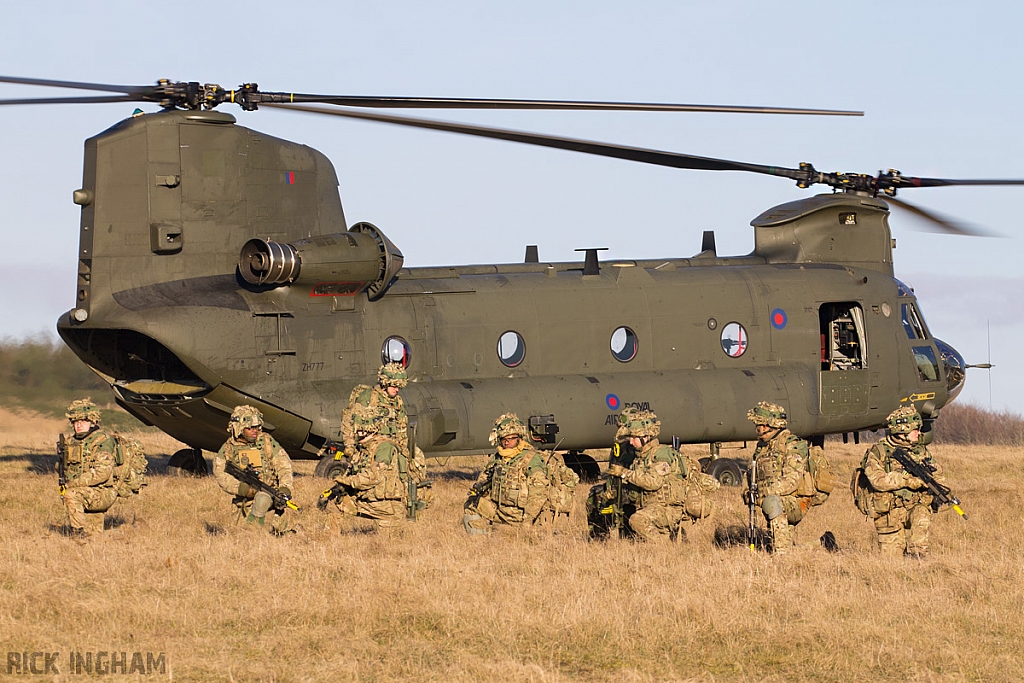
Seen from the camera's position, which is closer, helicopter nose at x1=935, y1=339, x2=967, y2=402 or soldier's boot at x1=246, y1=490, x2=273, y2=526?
soldier's boot at x1=246, y1=490, x2=273, y2=526

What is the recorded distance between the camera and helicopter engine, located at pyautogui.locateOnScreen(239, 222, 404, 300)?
16186 millimetres

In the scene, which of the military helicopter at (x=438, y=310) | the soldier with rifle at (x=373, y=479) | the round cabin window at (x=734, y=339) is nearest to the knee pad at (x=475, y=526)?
the soldier with rifle at (x=373, y=479)

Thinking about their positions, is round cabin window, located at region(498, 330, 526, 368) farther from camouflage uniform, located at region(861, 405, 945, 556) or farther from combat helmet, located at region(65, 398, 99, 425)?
camouflage uniform, located at region(861, 405, 945, 556)

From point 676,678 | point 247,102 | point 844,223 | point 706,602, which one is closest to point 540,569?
point 706,602

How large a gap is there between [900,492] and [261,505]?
6.41m

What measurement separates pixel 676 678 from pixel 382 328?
31.0 ft

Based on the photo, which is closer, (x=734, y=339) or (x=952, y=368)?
(x=734, y=339)

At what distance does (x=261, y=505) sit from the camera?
12.6 metres

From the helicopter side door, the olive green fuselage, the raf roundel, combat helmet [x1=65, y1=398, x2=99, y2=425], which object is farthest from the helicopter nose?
combat helmet [x1=65, y1=398, x2=99, y2=425]

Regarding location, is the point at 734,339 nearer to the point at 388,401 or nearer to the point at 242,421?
the point at 388,401

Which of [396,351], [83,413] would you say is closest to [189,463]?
[396,351]

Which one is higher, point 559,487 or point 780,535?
point 559,487

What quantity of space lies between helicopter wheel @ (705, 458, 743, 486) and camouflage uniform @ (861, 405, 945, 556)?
6365mm

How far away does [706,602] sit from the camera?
1015cm
